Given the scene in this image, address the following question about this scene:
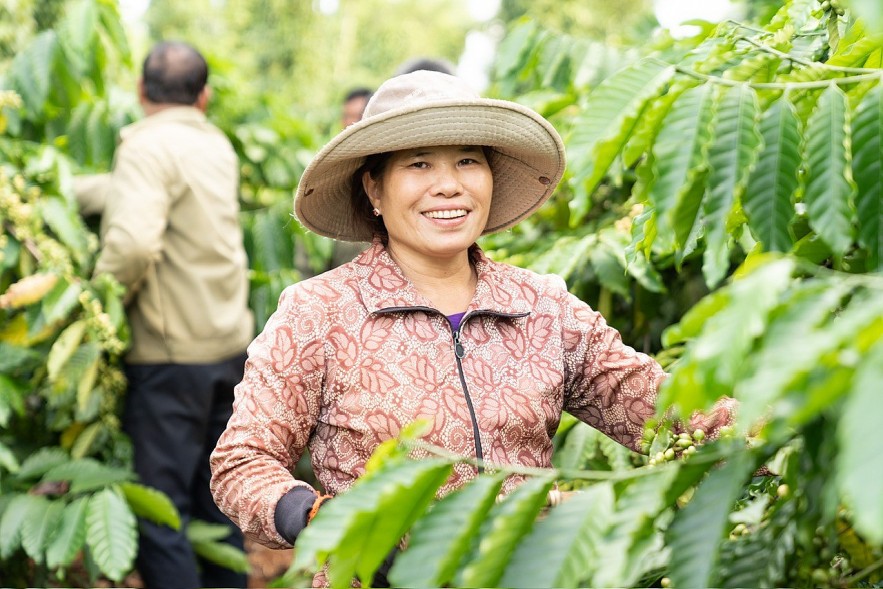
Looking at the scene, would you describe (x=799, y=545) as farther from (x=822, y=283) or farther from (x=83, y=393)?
(x=83, y=393)

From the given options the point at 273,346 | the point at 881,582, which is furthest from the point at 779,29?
the point at 273,346

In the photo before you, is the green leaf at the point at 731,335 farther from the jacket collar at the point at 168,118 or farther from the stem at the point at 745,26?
the jacket collar at the point at 168,118

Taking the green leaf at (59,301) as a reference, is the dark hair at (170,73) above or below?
above

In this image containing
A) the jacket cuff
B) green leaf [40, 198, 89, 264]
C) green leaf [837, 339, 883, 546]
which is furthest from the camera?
green leaf [40, 198, 89, 264]

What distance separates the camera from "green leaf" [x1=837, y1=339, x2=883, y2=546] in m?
0.66

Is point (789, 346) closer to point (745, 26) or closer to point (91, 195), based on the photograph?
point (745, 26)

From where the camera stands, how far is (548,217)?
3.13 meters

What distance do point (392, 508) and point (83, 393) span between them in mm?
2386

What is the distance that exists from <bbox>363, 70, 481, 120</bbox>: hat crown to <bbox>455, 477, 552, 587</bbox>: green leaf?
0.94m

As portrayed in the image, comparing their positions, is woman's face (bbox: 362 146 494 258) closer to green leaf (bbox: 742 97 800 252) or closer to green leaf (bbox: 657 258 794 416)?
green leaf (bbox: 742 97 800 252)

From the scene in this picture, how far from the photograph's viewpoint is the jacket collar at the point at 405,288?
1.74 m

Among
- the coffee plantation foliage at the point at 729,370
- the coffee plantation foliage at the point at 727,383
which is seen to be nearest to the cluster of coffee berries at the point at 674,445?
the coffee plantation foliage at the point at 729,370

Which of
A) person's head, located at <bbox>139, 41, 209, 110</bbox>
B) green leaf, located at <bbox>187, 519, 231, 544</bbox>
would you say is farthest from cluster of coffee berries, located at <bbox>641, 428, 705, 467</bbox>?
person's head, located at <bbox>139, 41, 209, 110</bbox>

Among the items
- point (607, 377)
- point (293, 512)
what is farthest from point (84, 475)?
point (607, 377)
